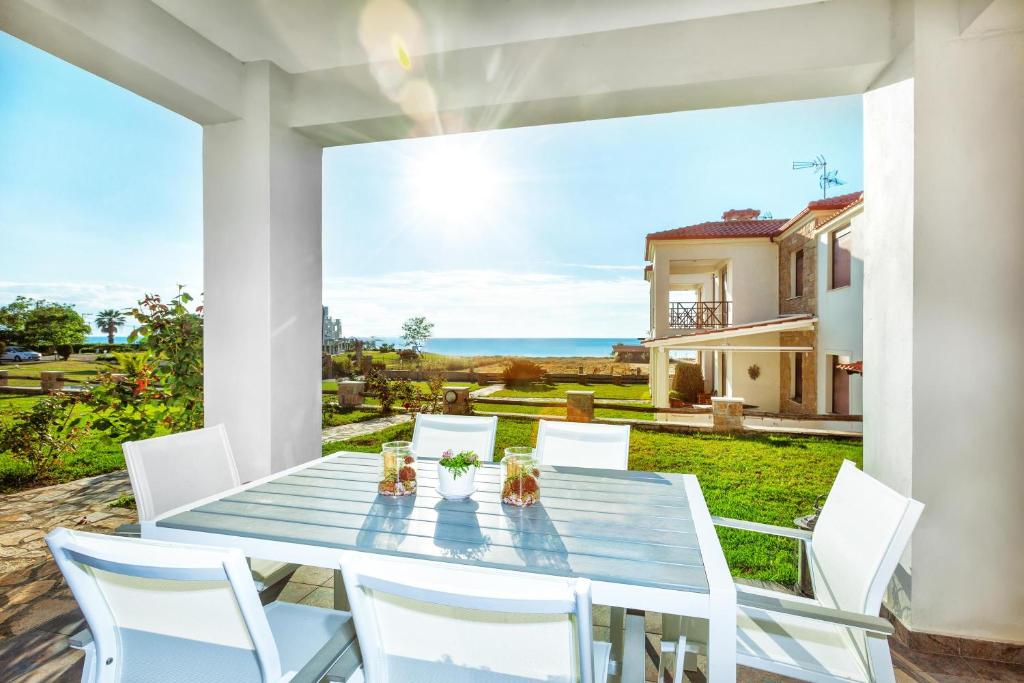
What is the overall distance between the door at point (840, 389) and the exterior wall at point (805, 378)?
49 cm

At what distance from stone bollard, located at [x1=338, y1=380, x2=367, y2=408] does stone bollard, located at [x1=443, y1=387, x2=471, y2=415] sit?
174cm

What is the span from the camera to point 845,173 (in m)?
9.52

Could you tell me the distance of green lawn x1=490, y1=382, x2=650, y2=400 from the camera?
363 inches

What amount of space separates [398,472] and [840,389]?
28.1 feet

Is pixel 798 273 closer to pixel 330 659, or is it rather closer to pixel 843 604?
pixel 843 604

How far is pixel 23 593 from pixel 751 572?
3.74 metres

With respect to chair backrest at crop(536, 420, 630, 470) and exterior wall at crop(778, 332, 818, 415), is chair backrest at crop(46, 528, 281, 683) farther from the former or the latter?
exterior wall at crop(778, 332, 818, 415)

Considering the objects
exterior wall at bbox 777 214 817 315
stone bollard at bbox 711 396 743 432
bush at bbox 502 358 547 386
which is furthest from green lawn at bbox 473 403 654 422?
exterior wall at bbox 777 214 817 315

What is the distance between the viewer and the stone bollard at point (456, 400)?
246 inches

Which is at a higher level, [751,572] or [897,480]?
[897,480]

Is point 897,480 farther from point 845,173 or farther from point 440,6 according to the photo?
point 845,173

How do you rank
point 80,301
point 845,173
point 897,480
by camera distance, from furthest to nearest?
point 845,173 < point 80,301 < point 897,480

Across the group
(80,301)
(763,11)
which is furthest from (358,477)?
(80,301)

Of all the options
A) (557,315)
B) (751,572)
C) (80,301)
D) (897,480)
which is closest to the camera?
(897,480)
